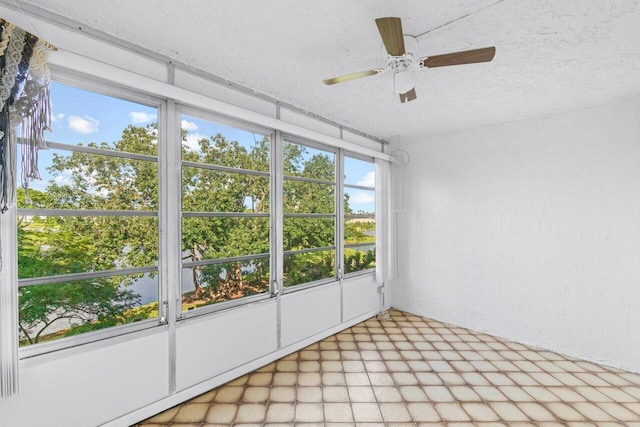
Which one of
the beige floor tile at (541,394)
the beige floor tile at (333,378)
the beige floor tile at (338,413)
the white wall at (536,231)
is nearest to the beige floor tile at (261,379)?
the beige floor tile at (333,378)

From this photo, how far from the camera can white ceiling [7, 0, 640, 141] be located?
170cm

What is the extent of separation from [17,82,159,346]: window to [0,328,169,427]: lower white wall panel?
0.54ft

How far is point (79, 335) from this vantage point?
1.92 m

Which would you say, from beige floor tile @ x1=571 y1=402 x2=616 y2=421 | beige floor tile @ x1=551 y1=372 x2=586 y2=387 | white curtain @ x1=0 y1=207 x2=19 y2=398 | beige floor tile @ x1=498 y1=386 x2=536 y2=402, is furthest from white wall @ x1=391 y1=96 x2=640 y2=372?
white curtain @ x1=0 y1=207 x2=19 y2=398

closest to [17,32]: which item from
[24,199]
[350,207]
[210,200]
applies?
[24,199]

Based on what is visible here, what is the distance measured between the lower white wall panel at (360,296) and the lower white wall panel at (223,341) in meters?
1.25

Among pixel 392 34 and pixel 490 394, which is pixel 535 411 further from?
pixel 392 34

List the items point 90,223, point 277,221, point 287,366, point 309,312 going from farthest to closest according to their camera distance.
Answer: point 309,312, point 277,221, point 287,366, point 90,223

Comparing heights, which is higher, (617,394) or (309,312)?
(309,312)

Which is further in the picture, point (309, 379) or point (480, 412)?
point (309, 379)

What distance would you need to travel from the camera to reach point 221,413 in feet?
7.36

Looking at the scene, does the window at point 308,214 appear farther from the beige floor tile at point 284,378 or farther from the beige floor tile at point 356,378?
the beige floor tile at point 356,378

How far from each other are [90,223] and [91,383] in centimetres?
104

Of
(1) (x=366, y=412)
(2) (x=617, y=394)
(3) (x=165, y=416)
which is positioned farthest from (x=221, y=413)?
(2) (x=617, y=394)
